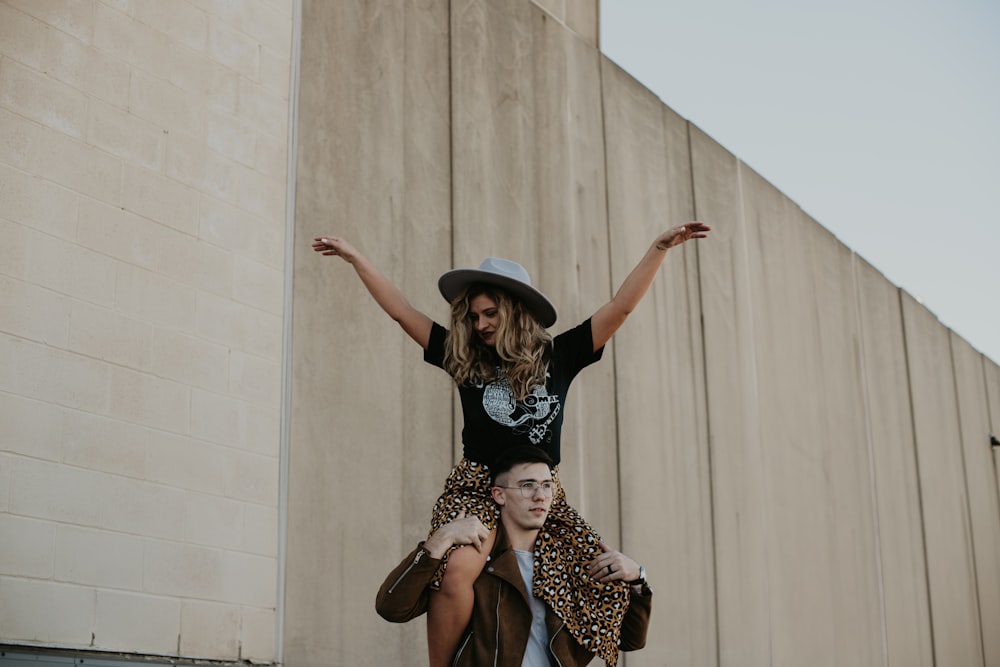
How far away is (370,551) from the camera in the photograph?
16.9 feet

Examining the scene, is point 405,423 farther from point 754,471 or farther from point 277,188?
point 754,471

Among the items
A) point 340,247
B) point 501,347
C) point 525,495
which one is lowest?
point 525,495

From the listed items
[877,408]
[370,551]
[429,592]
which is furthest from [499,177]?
[877,408]

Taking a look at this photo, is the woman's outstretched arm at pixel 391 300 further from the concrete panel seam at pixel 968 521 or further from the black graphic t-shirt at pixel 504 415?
the concrete panel seam at pixel 968 521

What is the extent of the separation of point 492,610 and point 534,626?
14 centimetres

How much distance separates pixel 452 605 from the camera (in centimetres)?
377

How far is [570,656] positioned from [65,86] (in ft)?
7.83

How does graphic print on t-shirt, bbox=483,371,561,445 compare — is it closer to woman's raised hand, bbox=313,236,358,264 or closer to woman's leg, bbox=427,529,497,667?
woman's leg, bbox=427,529,497,667

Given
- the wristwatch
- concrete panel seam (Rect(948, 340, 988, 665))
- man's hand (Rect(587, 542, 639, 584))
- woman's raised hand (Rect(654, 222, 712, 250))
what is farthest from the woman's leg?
concrete panel seam (Rect(948, 340, 988, 665))

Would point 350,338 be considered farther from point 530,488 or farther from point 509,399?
point 530,488

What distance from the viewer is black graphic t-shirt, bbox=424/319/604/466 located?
3961 millimetres

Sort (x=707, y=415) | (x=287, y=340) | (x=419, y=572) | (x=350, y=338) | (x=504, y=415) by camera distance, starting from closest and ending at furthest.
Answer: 1. (x=419, y=572)
2. (x=504, y=415)
3. (x=287, y=340)
4. (x=350, y=338)
5. (x=707, y=415)

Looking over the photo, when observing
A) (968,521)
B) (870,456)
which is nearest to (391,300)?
(870,456)

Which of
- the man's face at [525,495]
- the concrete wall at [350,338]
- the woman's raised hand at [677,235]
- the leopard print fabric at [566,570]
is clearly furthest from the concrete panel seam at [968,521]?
the man's face at [525,495]
